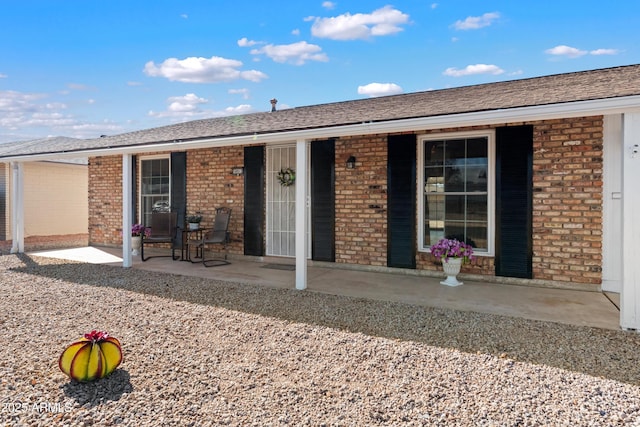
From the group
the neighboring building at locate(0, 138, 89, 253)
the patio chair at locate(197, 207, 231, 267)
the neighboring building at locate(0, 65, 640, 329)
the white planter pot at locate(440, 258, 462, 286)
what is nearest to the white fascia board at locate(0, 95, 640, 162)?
the neighboring building at locate(0, 65, 640, 329)

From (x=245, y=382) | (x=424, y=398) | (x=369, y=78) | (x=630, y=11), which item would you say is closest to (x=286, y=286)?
(x=245, y=382)

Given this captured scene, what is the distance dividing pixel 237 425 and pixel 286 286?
340 cm

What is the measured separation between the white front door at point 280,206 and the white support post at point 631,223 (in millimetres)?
5147

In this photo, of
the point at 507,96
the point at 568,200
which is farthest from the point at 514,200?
the point at 507,96

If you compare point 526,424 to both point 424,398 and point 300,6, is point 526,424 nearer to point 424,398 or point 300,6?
point 424,398

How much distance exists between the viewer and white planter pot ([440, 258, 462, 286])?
215 inches

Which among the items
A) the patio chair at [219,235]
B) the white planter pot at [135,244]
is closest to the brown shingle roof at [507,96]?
the patio chair at [219,235]

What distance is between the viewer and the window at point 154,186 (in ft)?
28.8

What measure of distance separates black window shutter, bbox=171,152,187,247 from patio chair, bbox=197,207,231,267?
0.96 metres

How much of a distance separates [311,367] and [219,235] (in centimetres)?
506

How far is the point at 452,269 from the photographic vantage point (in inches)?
215

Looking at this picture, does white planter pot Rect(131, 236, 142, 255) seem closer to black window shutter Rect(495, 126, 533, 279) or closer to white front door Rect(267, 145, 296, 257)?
white front door Rect(267, 145, 296, 257)

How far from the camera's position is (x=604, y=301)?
4.63m

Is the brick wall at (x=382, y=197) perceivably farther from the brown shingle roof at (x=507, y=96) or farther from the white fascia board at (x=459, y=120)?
the white fascia board at (x=459, y=120)
